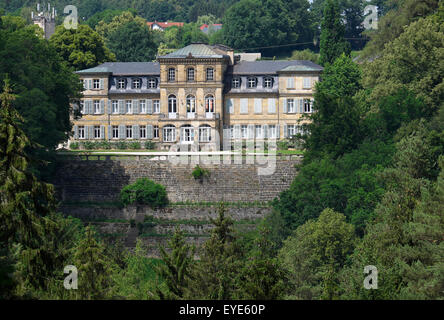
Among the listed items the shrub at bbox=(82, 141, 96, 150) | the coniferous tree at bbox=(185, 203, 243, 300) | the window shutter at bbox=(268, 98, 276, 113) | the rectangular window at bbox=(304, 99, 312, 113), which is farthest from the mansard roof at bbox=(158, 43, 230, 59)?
the coniferous tree at bbox=(185, 203, 243, 300)

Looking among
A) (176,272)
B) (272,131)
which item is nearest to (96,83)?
(272,131)

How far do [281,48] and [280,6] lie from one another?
208 inches

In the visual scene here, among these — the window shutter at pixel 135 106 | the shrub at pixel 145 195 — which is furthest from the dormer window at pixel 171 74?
the shrub at pixel 145 195

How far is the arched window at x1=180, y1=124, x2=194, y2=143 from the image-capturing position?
2702 inches

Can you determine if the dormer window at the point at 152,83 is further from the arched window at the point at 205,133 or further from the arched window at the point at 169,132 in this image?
the arched window at the point at 205,133

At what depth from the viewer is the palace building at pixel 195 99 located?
6881 centimetres

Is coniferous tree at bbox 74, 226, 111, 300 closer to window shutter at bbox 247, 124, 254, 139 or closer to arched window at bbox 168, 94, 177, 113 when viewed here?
arched window at bbox 168, 94, 177, 113

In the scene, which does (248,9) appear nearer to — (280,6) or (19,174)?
(280,6)

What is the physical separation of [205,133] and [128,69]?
8.75 metres

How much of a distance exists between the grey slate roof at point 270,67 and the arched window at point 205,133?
5157 millimetres

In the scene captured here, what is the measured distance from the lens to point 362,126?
2245 inches

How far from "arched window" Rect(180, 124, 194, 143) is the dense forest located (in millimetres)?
9273

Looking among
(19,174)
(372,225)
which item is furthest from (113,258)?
(19,174)

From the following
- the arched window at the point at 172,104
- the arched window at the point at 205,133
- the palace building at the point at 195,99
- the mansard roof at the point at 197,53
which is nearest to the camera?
the arched window at the point at 205,133
